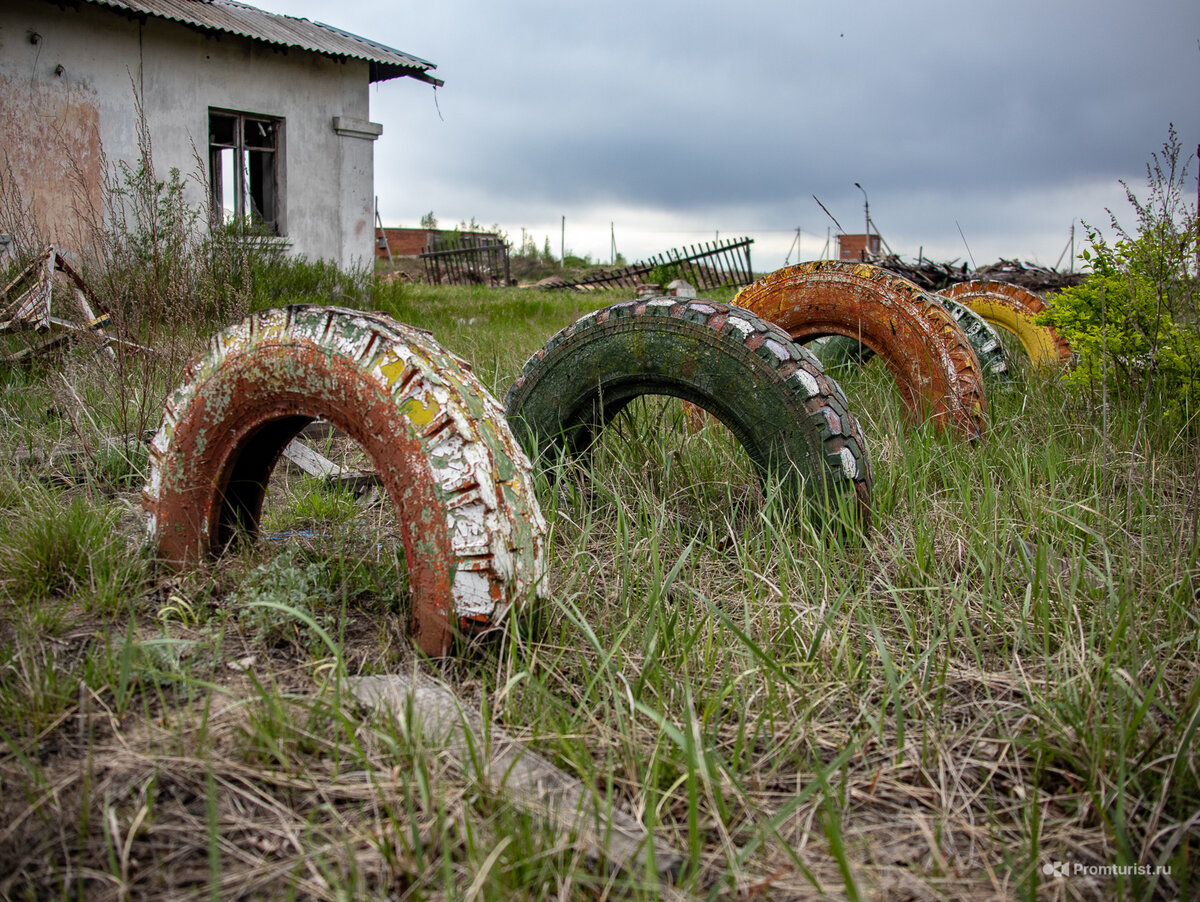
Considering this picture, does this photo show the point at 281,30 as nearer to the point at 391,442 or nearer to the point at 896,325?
the point at 896,325

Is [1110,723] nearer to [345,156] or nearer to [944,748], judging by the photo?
[944,748]

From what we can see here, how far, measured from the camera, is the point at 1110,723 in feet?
5.13

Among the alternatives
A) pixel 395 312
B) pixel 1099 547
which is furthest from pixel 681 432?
pixel 395 312

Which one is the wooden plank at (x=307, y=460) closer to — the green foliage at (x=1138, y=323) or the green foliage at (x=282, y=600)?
the green foliage at (x=282, y=600)

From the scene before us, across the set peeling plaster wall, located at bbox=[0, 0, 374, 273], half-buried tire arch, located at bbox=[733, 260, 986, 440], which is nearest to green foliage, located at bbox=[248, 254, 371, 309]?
peeling plaster wall, located at bbox=[0, 0, 374, 273]

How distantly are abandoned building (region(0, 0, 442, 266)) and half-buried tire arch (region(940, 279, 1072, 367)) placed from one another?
6.44 metres

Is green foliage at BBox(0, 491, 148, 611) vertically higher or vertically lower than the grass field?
higher

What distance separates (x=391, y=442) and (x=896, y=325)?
2750 mm

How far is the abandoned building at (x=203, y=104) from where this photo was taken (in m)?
8.46

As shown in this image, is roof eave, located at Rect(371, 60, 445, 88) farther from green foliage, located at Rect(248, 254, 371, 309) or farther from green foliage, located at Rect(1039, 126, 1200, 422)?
green foliage, located at Rect(1039, 126, 1200, 422)

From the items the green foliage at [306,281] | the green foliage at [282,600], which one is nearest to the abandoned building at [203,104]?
the green foliage at [306,281]

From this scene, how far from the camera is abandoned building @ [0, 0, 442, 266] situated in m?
8.46

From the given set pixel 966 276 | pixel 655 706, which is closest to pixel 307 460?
pixel 655 706

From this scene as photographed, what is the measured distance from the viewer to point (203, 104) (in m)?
9.78
